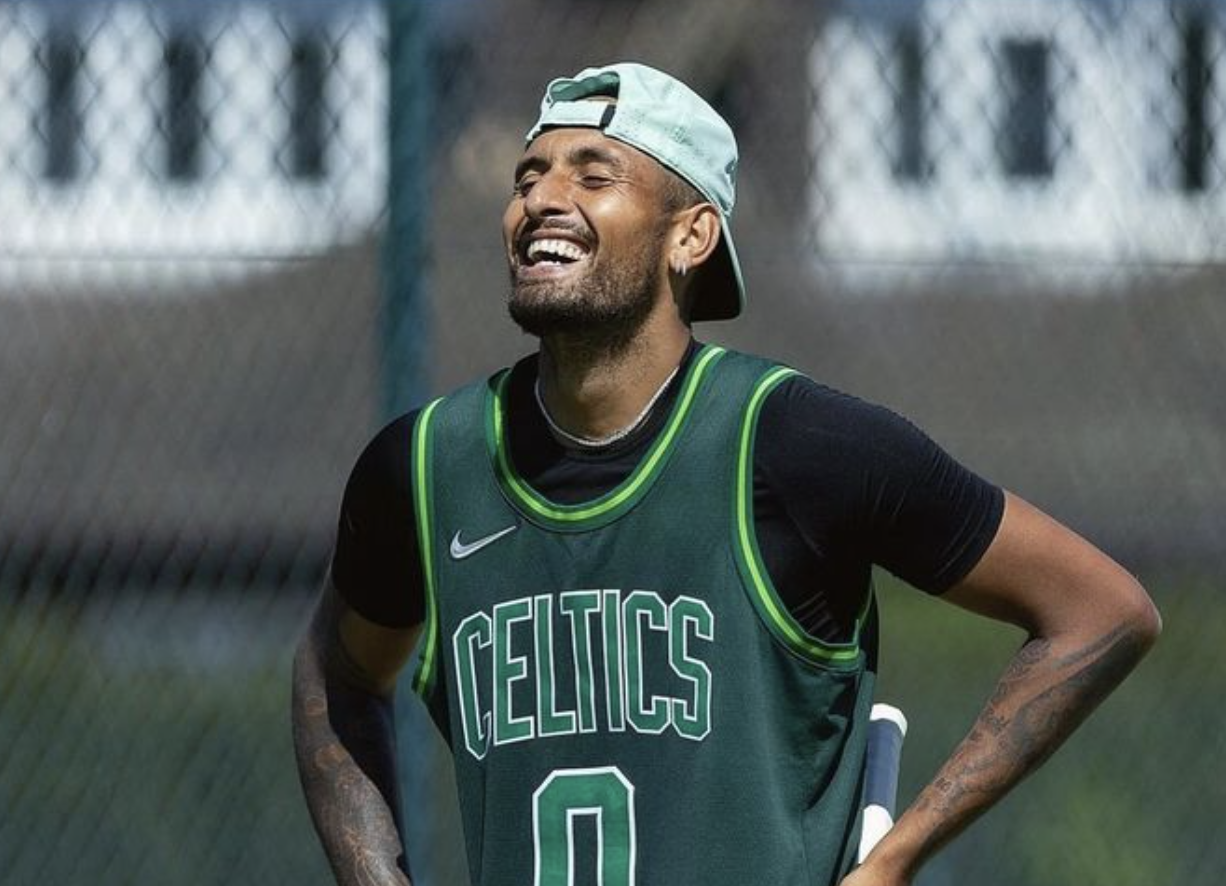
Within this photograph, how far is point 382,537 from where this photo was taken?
11.3 ft

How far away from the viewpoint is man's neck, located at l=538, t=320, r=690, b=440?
130 inches

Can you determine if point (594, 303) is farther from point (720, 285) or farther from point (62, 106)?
point (62, 106)

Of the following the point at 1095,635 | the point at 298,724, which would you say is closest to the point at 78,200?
the point at 298,724

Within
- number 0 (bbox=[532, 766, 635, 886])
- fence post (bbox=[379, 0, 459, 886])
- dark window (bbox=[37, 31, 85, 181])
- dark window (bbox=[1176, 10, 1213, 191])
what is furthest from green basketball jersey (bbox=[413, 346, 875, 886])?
dark window (bbox=[1176, 10, 1213, 191])

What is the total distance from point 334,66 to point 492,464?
245 centimetres

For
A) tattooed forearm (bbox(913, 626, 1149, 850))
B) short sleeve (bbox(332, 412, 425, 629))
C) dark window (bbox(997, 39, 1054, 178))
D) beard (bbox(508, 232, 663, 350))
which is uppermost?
dark window (bbox(997, 39, 1054, 178))

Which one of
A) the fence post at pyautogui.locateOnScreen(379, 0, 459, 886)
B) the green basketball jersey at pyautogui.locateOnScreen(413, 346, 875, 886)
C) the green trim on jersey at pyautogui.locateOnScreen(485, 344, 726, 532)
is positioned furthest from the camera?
the fence post at pyautogui.locateOnScreen(379, 0, 459, 886)

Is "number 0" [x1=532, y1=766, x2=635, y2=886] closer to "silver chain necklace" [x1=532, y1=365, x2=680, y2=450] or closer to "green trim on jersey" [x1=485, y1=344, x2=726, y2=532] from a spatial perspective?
"green trim on jersey" [x1=485, y1=344, x2=726, y2=532]

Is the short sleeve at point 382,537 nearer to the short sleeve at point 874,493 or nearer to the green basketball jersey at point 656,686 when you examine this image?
the green basketball jersey at point 656,686

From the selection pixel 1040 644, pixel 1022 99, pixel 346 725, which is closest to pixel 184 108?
pixel 1022 99

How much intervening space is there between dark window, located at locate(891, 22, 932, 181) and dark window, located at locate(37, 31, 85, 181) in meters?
1.95

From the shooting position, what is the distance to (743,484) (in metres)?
3.17

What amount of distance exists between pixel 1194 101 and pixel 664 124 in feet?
9.50

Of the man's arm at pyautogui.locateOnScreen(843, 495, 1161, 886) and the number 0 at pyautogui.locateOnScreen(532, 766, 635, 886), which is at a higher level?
the man's arm at pyautogui.locateOnScreen(843, 495, 1161, 886)
